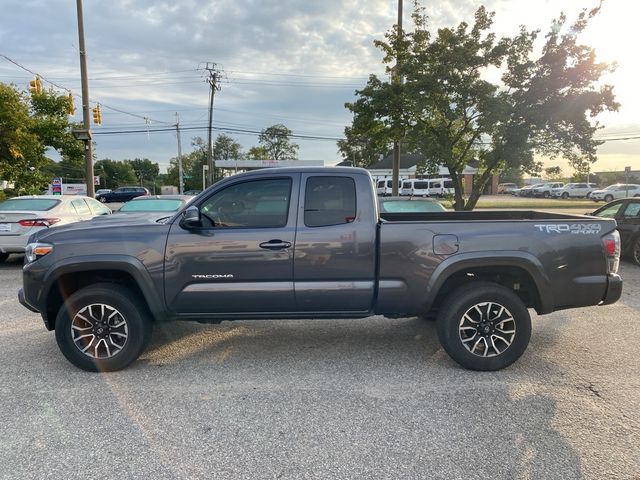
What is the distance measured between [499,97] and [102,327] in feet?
42.3

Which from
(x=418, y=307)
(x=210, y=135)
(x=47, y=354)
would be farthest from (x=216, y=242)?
(x=210, y=135)

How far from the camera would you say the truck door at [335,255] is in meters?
4.02

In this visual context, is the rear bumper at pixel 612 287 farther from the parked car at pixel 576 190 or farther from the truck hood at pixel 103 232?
the parked car at pixel 576 190

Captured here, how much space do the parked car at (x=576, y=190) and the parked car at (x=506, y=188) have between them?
15409mm

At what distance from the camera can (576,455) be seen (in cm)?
284

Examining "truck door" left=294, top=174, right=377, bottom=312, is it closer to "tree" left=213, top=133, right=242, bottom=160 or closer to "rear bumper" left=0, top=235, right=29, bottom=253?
"rear bumper" left=0, top=235, right=29, bottom=253

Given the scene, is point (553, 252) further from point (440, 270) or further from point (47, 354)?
point (47, 354)

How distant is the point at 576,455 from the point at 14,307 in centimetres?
707

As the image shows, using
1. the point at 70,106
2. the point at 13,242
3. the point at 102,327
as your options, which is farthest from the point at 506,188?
the point at 102,327

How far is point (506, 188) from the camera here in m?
67.4

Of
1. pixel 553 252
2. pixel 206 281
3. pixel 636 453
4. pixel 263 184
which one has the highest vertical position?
pixel 263 184

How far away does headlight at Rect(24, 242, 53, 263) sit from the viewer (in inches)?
160

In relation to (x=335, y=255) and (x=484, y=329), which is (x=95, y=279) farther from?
(x=484, y=329)

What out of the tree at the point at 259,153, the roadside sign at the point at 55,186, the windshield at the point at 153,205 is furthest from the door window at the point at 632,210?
the tree at the point at 259,153
